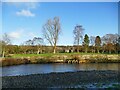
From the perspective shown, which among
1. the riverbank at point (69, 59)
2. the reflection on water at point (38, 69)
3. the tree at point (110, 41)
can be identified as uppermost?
the tree at point (110, 41)

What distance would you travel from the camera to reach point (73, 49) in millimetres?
71562

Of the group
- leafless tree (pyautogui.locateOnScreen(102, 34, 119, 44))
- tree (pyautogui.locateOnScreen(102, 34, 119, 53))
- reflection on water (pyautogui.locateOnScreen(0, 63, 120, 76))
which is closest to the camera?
reflection on water (pyautogui.locateOnScreen(0, 63, 120, 76))

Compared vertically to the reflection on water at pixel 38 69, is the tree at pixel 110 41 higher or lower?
higher

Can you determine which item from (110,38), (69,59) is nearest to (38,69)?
(69,59)

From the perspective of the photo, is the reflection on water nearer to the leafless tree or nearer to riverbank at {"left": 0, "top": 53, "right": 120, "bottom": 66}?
riverbank at {"left": 0, "top": 53, "right": 120, "bottom": 66}

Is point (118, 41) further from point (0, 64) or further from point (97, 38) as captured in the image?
point (0, 64)

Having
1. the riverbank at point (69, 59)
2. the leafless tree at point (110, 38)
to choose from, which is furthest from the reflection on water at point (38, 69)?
the leafless tree at point (110, 38)

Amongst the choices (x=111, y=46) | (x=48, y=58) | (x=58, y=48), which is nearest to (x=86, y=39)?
(x=111, y=46)

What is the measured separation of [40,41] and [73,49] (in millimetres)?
9759

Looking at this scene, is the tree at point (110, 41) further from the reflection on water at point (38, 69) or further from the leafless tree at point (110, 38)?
the reflection on water at point (38, 69)

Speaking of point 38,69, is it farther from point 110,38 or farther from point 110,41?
point 110,38

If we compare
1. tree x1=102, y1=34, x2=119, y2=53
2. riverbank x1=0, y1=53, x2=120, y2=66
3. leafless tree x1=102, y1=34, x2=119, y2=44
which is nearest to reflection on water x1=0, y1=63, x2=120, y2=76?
riverbank x1=0, y1=53, x2=120, y2=66

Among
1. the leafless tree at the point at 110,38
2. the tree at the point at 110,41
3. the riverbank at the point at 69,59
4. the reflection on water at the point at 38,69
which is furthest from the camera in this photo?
the leafless tree at the point at 110,38

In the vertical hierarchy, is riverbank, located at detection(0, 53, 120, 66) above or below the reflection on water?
above
